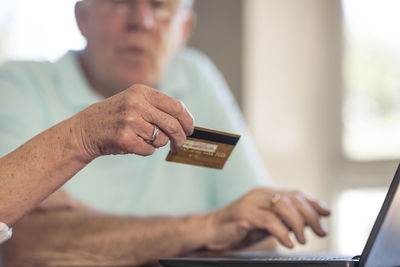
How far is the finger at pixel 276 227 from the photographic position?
1129mm

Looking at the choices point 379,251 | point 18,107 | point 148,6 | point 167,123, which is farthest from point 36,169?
point 148,6

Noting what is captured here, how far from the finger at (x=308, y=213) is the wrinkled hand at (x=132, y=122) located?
47cm

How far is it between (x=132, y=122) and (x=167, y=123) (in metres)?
0.04

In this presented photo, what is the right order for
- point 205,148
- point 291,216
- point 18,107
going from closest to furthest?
point 205,148
point 291,216
point 18,107

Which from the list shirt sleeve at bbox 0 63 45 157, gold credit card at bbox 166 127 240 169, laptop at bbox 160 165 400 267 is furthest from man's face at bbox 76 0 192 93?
laptop at bbox 160 165 400 267

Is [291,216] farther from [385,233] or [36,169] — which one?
[36,169]

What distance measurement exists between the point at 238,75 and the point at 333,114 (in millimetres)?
538

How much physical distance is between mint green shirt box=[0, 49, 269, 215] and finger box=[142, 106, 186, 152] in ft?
2.01

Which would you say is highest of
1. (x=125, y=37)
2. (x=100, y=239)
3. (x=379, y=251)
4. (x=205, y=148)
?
(x=125, y=37)

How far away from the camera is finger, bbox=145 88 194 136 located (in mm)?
730

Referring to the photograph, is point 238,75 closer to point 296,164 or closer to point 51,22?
point 296,164

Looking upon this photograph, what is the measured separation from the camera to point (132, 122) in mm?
721

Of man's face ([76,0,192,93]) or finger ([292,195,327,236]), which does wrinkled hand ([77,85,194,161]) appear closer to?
finger ([292,195,327,236])

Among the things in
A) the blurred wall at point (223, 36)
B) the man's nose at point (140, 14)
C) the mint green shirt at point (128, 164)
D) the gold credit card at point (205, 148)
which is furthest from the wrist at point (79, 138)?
the blurred wall at point (223, 36)
